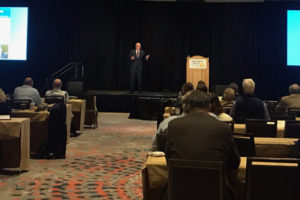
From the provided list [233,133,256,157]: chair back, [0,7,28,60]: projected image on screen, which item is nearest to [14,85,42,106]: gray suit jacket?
[233,133,256,157]: chair back

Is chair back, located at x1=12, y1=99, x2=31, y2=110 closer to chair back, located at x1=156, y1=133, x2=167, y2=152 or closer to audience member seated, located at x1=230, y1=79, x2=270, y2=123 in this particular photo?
audience member seated, located at x1=230, y1=79, x2=270, y2=123

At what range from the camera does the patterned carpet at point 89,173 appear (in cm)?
511

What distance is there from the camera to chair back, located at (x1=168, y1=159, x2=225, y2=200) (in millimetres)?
2975

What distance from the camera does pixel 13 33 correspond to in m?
14.7

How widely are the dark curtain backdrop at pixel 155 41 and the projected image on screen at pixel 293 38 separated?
90 centimetres

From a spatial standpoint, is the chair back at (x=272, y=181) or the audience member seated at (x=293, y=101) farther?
the audience member seated at (x=293, y=101)

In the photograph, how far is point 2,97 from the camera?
6.71 meters

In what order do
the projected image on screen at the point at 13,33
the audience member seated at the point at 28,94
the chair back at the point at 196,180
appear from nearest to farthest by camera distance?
the chair back at the point at 196,180, the audience member seated at the point at 28,94, the projected image on screen at the point at 13,33

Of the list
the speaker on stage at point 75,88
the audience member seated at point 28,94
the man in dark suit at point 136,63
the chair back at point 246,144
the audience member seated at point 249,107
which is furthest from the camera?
the man in dark suit at point 136,63

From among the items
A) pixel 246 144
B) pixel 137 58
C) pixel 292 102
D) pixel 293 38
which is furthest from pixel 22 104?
pixel 293 38

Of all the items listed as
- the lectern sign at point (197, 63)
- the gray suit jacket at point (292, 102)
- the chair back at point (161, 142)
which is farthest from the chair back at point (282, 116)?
the lectern sign at point (197, 63)

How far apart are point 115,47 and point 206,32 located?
10.4 feet

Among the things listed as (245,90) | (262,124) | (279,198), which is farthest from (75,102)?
(279,198)

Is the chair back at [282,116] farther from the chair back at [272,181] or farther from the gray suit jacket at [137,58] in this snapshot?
the gray suit jacket at [137,58]
